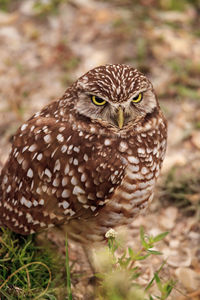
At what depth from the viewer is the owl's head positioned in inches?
87.7

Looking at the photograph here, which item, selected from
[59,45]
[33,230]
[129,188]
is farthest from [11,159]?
[59,45]

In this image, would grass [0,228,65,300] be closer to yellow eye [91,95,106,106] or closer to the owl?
the owl

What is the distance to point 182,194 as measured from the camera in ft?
10.8

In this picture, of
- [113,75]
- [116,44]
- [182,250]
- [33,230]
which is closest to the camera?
[113,75]

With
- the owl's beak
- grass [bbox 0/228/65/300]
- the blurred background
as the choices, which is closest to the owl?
the owl's beak

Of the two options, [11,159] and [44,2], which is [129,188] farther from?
[44,2]

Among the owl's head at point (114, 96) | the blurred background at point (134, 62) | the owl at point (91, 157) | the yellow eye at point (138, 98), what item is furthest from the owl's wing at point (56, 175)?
the blurred background at point (134, 62)

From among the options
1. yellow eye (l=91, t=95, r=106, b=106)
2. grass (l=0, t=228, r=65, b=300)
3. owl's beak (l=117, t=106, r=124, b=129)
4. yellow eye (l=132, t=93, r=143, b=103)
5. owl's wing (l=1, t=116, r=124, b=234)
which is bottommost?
grass (l=0, t=228, r=65, b=300)

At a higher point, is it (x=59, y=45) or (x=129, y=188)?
(x=59, y=45)

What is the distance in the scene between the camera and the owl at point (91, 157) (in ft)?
7.49

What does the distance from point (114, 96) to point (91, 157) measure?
0.37 m

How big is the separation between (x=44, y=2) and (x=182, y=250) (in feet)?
12.3

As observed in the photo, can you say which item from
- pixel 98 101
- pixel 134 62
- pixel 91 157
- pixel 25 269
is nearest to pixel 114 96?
pixel 98 101

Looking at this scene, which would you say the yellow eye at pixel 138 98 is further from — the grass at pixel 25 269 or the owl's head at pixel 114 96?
the grass at pixel 25 269
